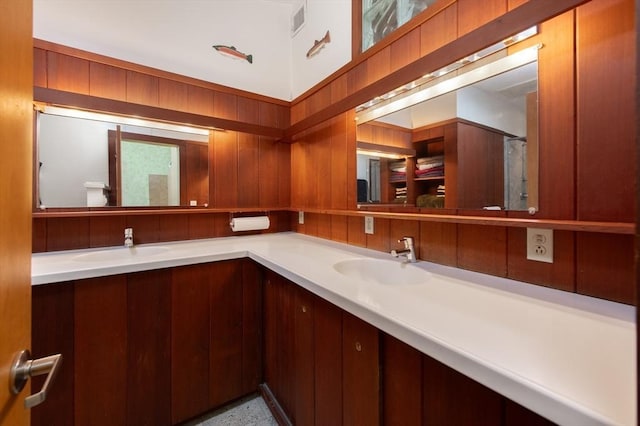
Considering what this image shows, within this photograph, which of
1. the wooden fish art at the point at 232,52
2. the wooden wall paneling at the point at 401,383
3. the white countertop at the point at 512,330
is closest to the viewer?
the white countertop at the point at 512,330

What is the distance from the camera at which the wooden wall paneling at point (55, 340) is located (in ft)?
3.43

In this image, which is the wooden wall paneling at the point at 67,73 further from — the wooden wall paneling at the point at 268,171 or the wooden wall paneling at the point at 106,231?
the wooden wall paneling at the point at 268,171

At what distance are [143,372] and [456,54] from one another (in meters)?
1.88

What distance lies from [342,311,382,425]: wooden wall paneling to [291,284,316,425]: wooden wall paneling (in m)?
0.22

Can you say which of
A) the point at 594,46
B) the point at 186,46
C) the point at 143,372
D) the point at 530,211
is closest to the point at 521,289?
the point at 530,211

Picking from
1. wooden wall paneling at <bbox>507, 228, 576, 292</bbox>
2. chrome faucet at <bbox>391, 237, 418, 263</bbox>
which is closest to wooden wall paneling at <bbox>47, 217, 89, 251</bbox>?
chrome faucet at <bbox>391, 237, 418, 263</bbox>

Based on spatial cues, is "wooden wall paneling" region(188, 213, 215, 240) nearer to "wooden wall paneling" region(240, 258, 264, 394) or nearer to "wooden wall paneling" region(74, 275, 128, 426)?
"wooden wall paneling" region(240, 258, 264, 394)

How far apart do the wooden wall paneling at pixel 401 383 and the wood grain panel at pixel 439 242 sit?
0.52 m

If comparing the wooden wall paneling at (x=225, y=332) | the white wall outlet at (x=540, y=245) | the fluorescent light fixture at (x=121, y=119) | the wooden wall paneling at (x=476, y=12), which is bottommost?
the wooden wall paneling at (x=225, y=332)

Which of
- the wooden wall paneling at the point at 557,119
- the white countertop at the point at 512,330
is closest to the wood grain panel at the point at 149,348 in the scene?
the white countertop at the point at 512,330

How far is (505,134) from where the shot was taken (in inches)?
36.8

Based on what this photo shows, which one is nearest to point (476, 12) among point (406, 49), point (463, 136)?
point (406, 49)

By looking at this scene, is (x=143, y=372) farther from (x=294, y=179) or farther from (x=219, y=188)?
(x=294, y=179)

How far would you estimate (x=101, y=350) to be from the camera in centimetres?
117
